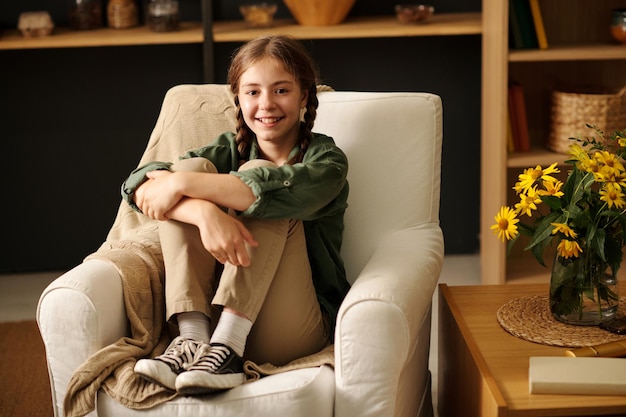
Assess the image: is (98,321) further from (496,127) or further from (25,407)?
(496,127)

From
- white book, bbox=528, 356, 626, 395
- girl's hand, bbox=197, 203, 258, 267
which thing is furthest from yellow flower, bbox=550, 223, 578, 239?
girl's hand, bbox=197, 203, 258, 267

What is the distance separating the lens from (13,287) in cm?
329

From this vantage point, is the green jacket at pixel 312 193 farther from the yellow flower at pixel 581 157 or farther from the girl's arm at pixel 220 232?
the yellow flower at pixel 581 157

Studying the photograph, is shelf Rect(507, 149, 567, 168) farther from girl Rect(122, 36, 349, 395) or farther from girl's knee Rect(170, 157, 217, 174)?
girl's knee Rect(170, 157, 217, 174)

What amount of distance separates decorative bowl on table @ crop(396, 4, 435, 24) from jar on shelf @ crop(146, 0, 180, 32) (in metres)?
0.74

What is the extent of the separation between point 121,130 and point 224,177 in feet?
5.56

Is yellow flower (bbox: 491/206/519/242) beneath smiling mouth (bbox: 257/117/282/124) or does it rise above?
beneath

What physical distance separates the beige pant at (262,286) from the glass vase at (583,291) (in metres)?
0.47

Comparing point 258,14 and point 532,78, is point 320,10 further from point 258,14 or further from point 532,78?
point 532,78

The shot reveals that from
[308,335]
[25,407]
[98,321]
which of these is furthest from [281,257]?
[25,407]

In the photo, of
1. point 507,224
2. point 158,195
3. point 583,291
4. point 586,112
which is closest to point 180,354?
point 158,195

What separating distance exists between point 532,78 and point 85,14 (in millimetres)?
1528

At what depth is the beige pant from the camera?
1709 millimetres

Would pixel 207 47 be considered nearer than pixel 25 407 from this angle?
No
